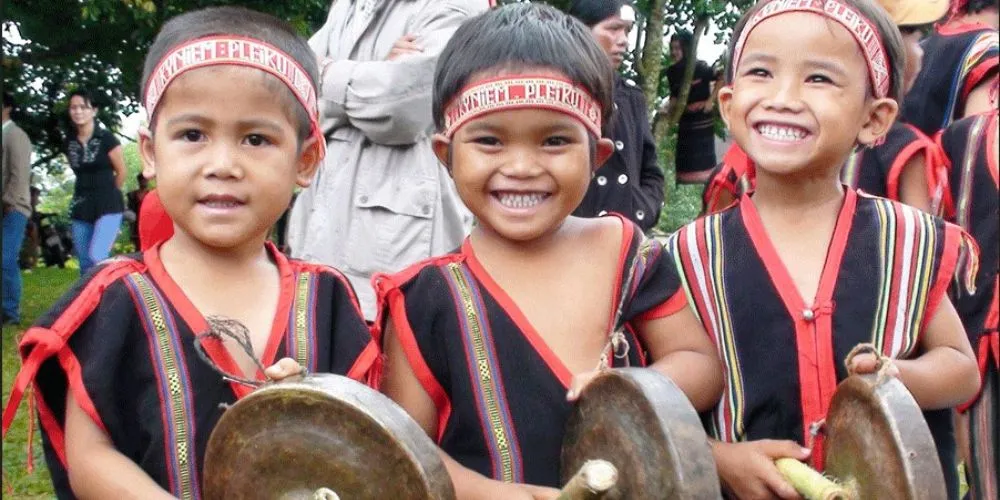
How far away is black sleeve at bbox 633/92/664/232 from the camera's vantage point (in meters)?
6.27

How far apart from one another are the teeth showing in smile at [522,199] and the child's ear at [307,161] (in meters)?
0.47

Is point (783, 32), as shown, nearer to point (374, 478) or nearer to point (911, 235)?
point (911, 235)

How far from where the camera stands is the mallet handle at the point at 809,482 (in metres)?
2.38

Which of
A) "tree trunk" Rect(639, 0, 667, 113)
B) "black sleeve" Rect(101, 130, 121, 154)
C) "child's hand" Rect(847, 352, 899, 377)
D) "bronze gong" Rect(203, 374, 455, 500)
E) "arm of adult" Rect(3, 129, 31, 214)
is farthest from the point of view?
"tree trunk" Rect(639, 0, 667, 113)

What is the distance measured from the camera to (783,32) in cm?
297

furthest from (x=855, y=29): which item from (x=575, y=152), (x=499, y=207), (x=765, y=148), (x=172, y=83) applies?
(x=172, y=83)

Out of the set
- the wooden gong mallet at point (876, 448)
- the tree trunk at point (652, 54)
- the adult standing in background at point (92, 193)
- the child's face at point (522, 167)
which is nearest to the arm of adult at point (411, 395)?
the child's face at point (522, 167)

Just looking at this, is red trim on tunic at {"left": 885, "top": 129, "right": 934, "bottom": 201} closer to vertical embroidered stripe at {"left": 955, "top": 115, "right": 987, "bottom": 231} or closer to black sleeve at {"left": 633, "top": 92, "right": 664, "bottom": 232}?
vertical embroidered stripe at {"left": 955, "top": 115, "right": 987, "bottom": 231}

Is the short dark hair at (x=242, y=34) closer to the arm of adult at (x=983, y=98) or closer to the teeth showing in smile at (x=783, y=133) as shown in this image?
the teeth showing in smile at (x=783, y=133)

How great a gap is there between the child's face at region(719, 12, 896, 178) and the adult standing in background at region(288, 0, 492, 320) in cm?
159

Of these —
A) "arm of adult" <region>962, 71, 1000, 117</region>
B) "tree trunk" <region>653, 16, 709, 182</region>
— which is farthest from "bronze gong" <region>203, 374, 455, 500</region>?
"tree trunk" <region>653, 16, 709, 182</region>

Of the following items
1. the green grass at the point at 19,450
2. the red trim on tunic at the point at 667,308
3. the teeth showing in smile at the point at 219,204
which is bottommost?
the green grass at the point at 19,450

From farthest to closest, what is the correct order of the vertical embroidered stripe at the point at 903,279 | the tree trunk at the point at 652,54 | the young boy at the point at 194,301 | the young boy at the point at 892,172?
the tree trunk at the point at 652,54 → the young boy at the point at 892,172 → the vertical embroidered stripe at the point at 903,279 → the young boy at the point at 194,301

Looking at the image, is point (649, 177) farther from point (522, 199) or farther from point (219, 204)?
point (219, 204)
